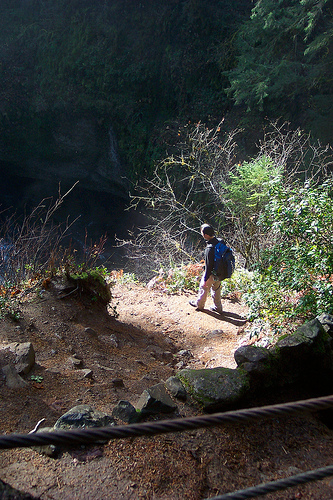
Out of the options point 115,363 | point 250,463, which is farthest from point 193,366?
point 250,463

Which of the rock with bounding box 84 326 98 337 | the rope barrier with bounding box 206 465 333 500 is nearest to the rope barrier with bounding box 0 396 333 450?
the rope barrier with bounding box 206 465 333 500

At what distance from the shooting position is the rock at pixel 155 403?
2.39 meters

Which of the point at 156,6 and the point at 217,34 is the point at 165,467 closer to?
the point at 217,34

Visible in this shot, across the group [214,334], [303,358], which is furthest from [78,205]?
[303,358]

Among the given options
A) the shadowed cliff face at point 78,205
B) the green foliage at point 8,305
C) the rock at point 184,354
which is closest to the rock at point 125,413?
the green foliage at point 8,305

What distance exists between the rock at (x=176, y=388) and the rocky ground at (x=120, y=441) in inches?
2.5

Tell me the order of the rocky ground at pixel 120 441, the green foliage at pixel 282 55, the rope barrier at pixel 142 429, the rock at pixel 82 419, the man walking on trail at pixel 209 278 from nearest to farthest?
1. the rope barrier at pixel 142 429
2. the rocky ground at pixel 120 441
3. the rock at pixel 82 419
4. the man walking on trail at pixel 209 278
5. the green foliage at pixel 282 55

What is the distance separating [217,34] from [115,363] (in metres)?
15.9

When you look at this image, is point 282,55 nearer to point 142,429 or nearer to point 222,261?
point 222,261

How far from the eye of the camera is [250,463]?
88.3 inches

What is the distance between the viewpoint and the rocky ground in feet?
6.20

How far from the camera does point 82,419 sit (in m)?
2.14

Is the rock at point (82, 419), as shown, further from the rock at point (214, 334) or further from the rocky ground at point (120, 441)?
the rock at point (214, 334)

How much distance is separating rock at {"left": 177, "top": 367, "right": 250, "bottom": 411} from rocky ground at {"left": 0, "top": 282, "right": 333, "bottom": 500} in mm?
131
